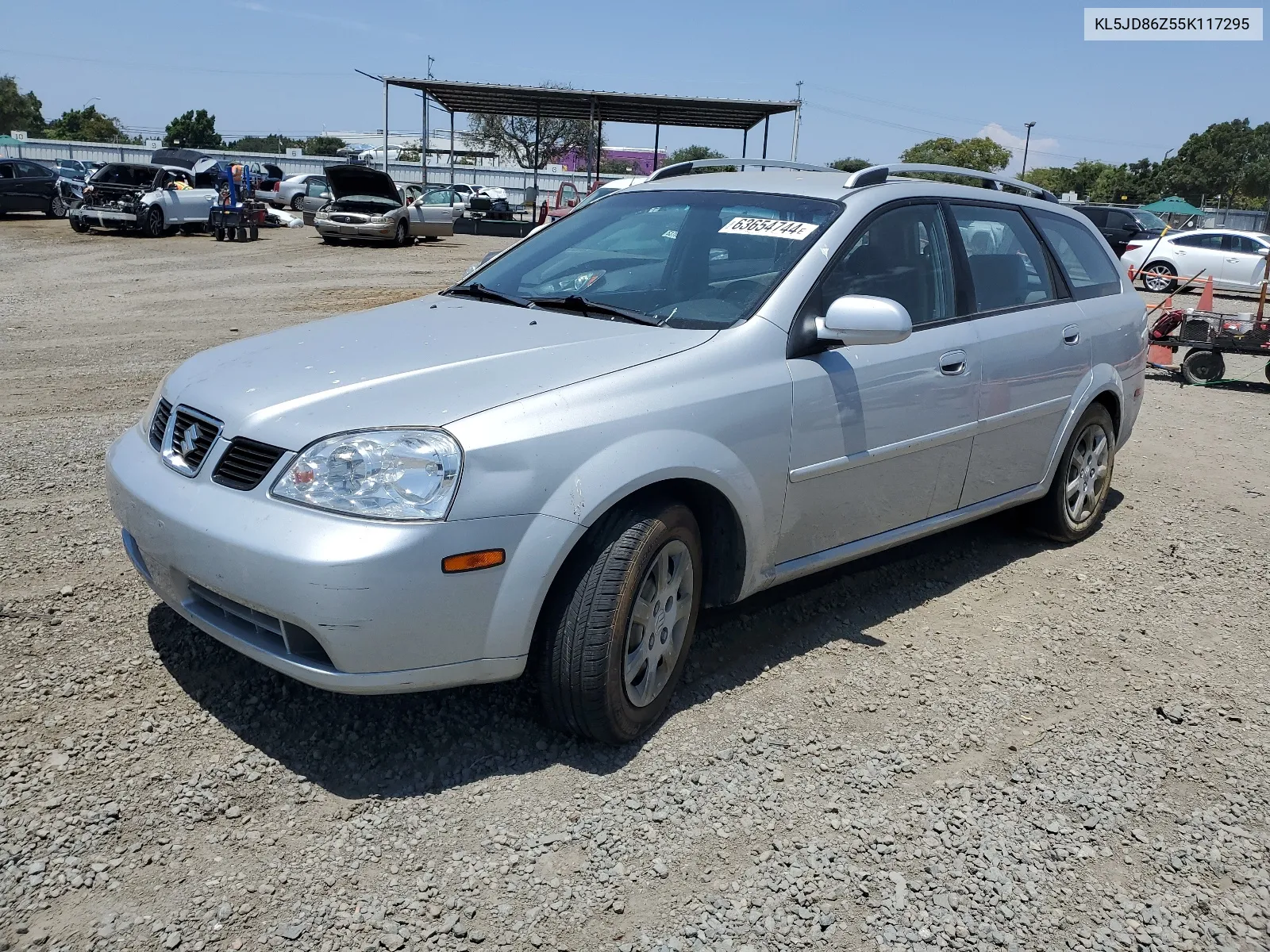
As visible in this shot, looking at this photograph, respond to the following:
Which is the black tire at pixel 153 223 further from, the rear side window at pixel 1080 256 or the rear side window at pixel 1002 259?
the rear side window at pixel 1002 259

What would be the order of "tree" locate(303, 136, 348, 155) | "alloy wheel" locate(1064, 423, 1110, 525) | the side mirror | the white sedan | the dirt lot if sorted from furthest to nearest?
"tree" locate(303, 136, 348, 155) → the white sedan → "alloy wheel" locate(1064, 423, 1110, 525) → the side mirror → the dirt lot

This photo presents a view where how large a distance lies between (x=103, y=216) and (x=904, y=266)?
2363cm

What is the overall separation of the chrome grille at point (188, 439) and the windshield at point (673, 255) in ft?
4.51

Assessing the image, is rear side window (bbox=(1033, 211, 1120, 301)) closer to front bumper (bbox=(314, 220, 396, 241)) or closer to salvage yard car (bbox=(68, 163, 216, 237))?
front bumper (bbox=(314, 220, 396, 241))

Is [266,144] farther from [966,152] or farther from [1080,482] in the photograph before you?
[1080,482]

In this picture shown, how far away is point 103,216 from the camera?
2322 cm

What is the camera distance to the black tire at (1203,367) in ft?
35.7

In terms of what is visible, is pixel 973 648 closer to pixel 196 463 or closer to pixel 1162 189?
pixel 196 463

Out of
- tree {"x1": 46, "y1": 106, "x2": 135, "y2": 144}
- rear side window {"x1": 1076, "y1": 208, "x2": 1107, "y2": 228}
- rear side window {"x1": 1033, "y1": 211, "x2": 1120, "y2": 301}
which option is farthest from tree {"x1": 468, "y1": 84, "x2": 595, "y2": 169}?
rear side window {"x1": 1033, "y1": 211, "x2": 1120, "y2": 301}

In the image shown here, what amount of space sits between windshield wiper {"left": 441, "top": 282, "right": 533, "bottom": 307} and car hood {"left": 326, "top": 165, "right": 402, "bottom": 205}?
21310mm

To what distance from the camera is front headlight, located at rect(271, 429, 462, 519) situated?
8.87 ft

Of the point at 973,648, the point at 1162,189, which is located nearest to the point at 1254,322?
the point at 973,648

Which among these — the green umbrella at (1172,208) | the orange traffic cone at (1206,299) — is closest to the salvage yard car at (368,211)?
the orange traffic cone at (1206,299)

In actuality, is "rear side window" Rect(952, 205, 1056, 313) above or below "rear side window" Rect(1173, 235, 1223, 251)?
below
